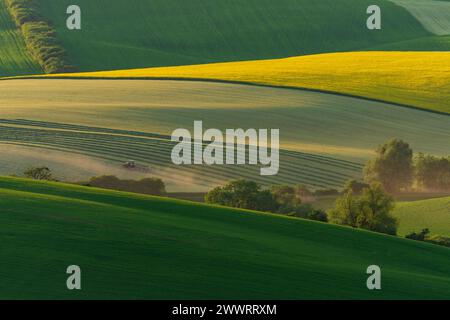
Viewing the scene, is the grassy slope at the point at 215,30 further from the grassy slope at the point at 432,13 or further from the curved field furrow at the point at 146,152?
the curved field furrow at the point at 146,152

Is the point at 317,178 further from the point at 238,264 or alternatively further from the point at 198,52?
the point at 198,52

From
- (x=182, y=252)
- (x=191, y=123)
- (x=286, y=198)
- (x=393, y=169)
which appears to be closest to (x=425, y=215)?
(x=286, y=198)

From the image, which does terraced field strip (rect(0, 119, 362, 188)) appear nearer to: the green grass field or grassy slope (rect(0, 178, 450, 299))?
the green grass field

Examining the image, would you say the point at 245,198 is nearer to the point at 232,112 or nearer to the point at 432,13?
the point at 232,112

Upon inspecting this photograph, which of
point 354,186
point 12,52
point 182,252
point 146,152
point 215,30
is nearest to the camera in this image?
point 182,252

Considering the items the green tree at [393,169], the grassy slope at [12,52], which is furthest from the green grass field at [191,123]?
the grassy slope at [12,52]

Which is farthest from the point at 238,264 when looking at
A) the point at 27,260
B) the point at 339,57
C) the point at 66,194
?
the point at 339,57
